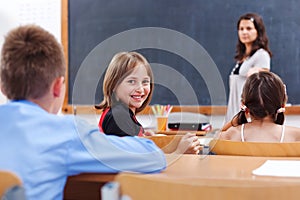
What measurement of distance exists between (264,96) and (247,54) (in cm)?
162

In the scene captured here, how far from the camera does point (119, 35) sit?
14.7ft

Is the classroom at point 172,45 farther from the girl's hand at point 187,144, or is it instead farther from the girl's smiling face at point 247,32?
the girl's hand at point 187,144

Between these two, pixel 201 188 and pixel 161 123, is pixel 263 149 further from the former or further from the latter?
pixel 161 123

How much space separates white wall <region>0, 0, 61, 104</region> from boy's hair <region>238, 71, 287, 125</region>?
2768 mm

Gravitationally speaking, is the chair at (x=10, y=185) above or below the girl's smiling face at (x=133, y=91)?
above

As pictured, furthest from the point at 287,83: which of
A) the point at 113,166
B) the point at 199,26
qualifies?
the point at 113,166

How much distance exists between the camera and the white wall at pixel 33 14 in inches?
184

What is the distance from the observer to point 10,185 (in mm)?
950

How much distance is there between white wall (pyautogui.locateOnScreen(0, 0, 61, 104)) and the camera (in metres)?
4.67

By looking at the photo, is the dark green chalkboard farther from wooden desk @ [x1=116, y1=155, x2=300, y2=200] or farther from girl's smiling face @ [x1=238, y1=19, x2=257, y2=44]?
wooden desk @ [x1=116, y1=155, x2=300, y2=200]

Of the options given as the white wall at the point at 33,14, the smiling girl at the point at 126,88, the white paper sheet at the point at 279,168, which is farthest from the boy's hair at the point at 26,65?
the white wall at the point at 33,14

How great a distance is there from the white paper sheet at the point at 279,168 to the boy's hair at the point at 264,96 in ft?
2.80

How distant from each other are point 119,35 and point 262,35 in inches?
57.1

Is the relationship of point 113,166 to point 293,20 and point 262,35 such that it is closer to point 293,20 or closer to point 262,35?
point 262,35
